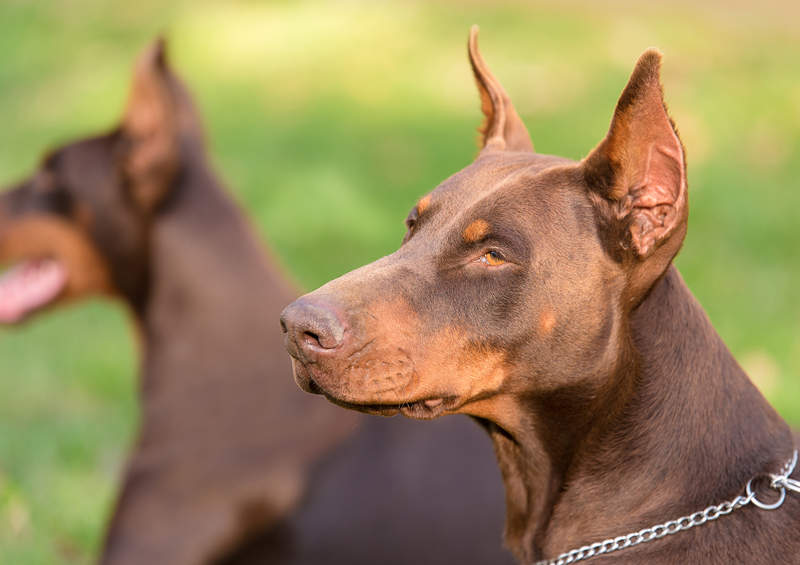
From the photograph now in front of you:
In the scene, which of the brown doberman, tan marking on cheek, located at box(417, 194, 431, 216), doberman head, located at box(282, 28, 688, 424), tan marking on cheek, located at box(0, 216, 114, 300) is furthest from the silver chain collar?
tan marking on cheek, located at box(0, 216, 114, 300)

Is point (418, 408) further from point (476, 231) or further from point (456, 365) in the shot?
point (476, 231)

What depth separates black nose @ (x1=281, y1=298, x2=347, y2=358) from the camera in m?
2.71

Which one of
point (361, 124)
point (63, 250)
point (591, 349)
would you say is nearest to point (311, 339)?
point (591, 349)

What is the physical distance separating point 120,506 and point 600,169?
2519mm

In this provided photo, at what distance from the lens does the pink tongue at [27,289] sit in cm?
510

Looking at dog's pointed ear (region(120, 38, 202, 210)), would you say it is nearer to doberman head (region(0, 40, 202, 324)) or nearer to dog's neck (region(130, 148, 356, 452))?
doberman head (region(0, 40, 202, 324))

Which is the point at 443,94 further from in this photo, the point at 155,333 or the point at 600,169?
the point at 600,169

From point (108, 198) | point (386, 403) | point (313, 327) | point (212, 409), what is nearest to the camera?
point (313, 327)

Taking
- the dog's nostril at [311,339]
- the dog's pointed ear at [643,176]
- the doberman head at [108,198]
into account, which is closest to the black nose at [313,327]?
the dog's nostril at [311,339]

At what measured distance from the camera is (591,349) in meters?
2.93

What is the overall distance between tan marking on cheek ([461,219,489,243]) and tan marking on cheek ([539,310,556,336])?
28 centimetres

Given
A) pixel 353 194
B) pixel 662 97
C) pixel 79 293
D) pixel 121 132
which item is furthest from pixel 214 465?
pixel 353 194

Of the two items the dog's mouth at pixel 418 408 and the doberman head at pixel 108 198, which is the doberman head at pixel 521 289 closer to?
the dog's mouth at pixel 418 408

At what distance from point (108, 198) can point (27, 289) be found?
0.79 metres
